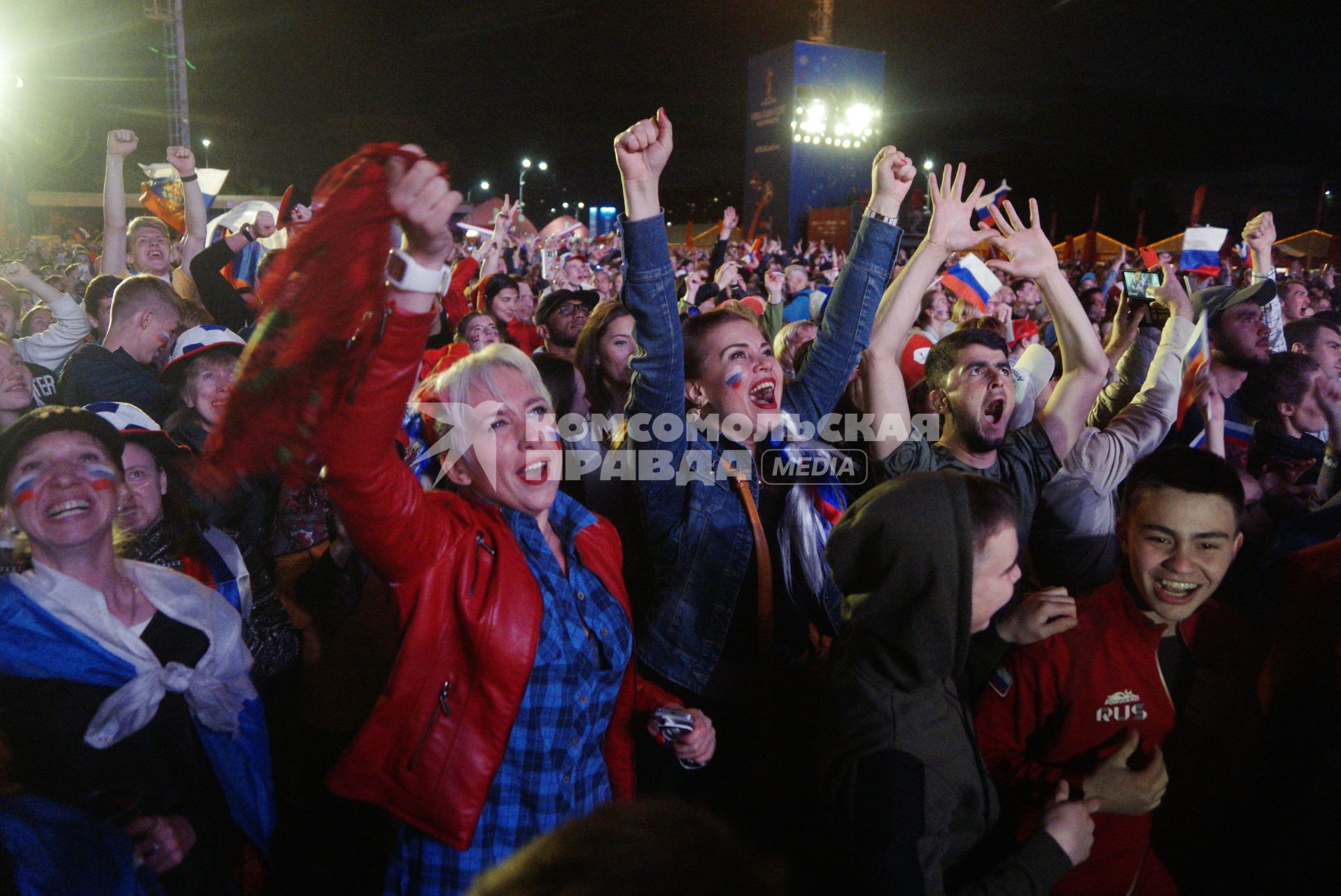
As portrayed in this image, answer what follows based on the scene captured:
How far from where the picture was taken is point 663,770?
7.84 ft

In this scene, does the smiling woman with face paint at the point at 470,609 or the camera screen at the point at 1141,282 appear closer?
the smiling woman with face paint at the point at 470,609

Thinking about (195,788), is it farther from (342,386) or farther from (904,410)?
(904,410)

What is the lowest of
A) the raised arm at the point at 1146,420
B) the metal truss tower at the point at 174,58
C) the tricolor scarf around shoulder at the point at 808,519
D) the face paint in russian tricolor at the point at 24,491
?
the tricolor scarf around shoulder at the point at 808,519

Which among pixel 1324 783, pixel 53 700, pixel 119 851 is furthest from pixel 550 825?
pixel 1324 783

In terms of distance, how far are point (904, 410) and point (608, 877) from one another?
2451 mm

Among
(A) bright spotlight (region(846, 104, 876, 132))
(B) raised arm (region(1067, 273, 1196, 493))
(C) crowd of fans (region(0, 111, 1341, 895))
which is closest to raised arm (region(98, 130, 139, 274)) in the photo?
(C) crowd of fans (region(0, 111, 1341, 895))

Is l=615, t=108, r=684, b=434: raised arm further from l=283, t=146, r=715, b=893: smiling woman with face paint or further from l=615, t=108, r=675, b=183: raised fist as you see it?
l=283, t=146, r=715, b=893: smiling woman with face paint

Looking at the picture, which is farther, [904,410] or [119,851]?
[904,410]

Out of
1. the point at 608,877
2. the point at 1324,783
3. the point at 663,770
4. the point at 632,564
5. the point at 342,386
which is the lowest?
the point at 663,770

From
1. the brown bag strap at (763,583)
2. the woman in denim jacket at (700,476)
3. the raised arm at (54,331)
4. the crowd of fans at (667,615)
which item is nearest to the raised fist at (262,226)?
the raised arm at (54,331)

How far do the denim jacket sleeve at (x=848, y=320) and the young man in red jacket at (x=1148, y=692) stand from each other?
1026mm

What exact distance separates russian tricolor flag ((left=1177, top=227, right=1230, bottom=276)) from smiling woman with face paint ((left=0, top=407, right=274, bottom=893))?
5.71m

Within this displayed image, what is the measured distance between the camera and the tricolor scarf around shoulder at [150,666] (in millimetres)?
1909

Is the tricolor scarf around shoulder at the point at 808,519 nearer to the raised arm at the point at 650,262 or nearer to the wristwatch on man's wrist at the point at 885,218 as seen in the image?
the raised arm at the point at 650,262
